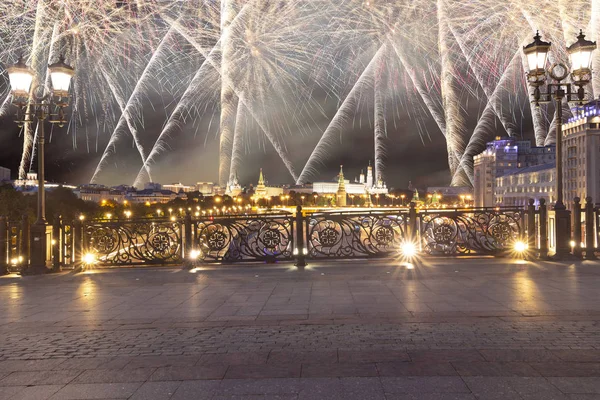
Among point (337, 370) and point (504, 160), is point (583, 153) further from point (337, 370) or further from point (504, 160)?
point (337, 370)

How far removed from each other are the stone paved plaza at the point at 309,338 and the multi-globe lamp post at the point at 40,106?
240 centimetres

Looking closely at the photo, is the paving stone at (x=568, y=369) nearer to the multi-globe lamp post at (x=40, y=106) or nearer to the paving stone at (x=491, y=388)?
the paving stone at (x=491, y=388)

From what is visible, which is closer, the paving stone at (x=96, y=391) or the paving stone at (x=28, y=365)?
the paving stone at (x=96, y=391)

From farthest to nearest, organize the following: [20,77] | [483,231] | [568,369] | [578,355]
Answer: [483,231]
[20,77]
[578,355]
[568,369]

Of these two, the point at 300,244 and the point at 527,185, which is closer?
the point at 300,244

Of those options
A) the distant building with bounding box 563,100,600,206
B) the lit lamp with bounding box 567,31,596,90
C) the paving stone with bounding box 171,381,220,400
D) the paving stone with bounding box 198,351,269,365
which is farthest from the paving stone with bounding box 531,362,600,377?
the distant building with bounding box 563,100,600,206

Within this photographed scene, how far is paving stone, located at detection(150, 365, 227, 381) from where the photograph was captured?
17.6 feet

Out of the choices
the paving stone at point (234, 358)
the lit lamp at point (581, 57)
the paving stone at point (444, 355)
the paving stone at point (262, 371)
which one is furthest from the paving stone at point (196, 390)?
the lit lamp at point (581, 57)

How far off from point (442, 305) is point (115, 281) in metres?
8.39

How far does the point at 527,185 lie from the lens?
12900 cm

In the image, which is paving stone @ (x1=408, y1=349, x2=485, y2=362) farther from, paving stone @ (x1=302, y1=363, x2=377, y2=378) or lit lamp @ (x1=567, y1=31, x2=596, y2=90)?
lit lamp @ (x1=567, y1=31, x2=596, y2=90)

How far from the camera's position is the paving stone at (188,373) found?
5.38 meters

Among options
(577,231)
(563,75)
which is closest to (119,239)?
(577,231)

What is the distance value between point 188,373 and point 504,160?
171 meters
